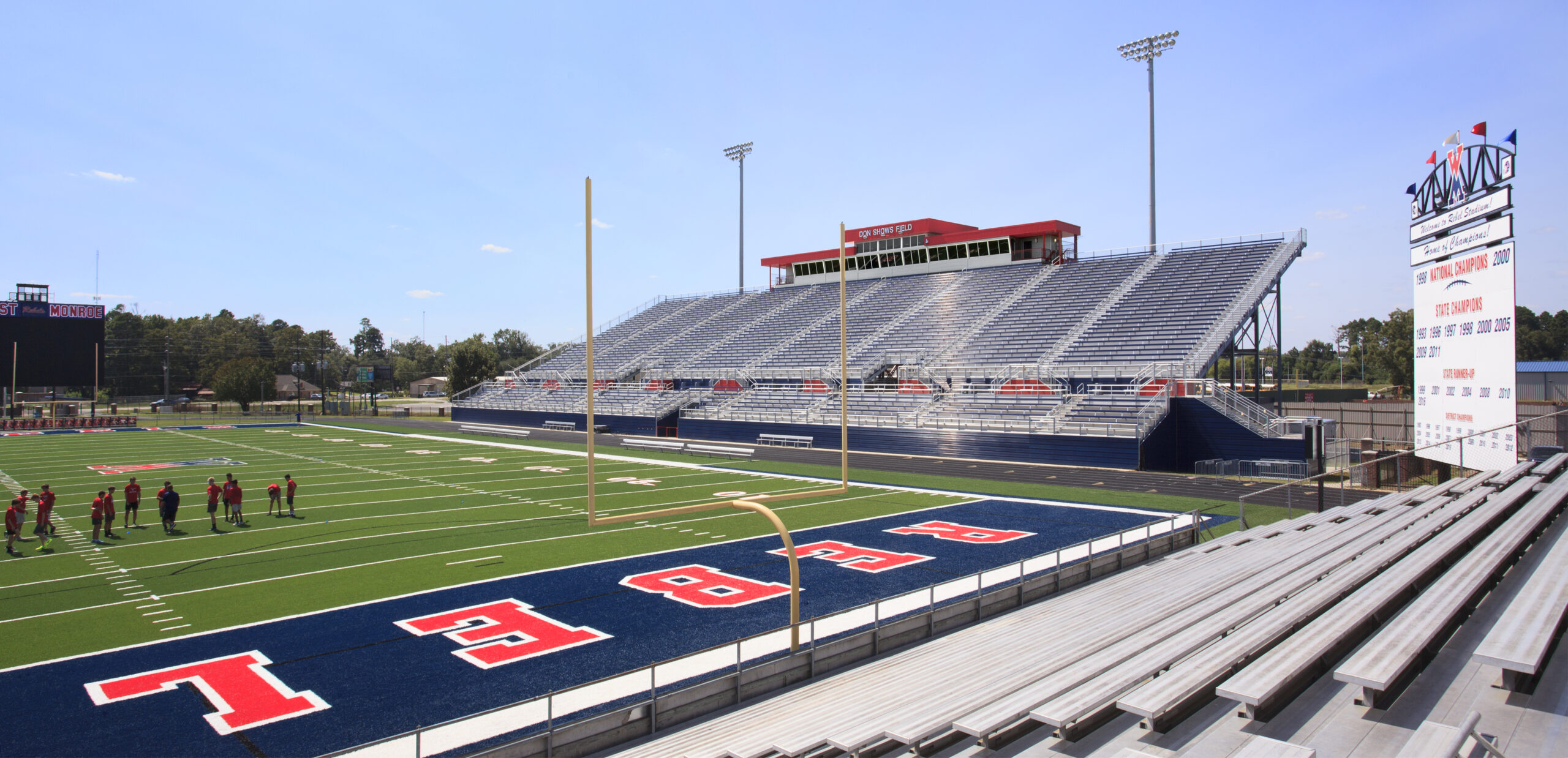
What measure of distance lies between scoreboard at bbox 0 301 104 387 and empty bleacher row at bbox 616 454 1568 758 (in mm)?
61059

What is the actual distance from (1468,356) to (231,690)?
20.3 m

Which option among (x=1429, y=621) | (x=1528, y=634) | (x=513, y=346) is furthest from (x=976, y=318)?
(x=513, y=346)

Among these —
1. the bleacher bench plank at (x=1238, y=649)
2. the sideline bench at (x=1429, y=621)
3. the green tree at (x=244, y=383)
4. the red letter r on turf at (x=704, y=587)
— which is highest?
the green tree at (x=244, y=383)

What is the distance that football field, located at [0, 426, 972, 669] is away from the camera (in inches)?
436

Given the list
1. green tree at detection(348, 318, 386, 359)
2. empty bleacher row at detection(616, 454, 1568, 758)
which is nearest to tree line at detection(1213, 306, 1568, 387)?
empty bleacher row at detection(616, 454, 1568, 758)

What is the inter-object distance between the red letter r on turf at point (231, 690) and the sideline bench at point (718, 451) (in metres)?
22.7

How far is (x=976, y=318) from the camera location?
1634 inches

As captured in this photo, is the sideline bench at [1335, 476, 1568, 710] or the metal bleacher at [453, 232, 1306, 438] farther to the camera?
the metal bleacher at [453, 232, 1306, 438]

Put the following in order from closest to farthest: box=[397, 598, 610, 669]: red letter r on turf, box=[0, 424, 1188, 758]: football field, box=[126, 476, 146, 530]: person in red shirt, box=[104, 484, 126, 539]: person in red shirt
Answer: box=[0, 424, 1188, 758]: football field < box=[397, 598, 610, 669]: red letter r on turf < box=[104, 484, 126, 539]: person in red shirt < box=[126, 476, 146, 530]: person in red shirt

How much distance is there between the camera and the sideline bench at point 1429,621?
5.23 meters

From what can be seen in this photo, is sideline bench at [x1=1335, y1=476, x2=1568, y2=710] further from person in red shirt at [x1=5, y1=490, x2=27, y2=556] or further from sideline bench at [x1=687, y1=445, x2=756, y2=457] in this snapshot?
sideline bench at [x1=687, y1=445, x2=756, y2=457]

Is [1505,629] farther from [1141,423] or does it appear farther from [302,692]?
[1141,423]

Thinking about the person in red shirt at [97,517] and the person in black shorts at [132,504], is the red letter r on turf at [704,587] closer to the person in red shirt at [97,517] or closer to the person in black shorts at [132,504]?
the person in red shirt at [97,517]

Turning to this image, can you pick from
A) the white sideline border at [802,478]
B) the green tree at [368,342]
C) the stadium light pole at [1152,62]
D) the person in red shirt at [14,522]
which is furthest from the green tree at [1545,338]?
the green tree at [368,342]
